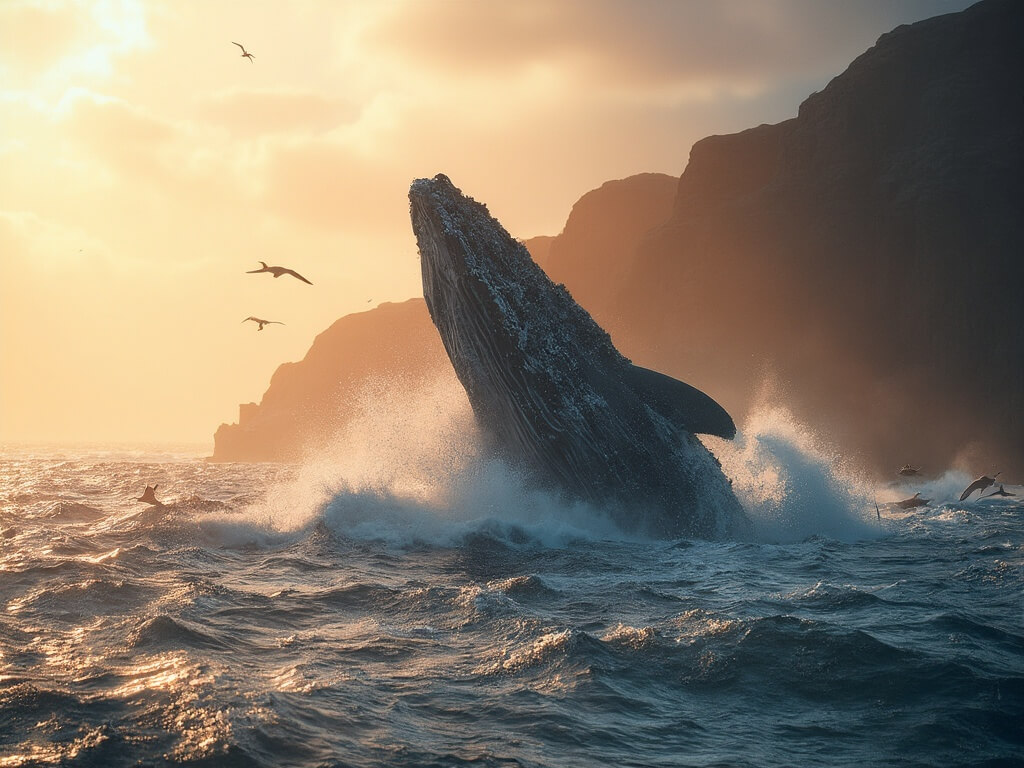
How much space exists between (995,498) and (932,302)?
26153mm

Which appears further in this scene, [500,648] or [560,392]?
[560,392]

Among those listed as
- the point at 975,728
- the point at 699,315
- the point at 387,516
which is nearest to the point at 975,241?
the point at 699,315

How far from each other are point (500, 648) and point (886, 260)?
5407 cm

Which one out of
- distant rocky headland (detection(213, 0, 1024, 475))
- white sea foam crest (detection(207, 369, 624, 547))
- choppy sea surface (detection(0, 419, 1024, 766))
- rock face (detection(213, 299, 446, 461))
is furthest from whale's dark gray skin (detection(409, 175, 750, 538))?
rock face (detection(213, 299, 446, 461))

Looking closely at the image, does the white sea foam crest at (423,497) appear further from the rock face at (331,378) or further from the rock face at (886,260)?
the rock face at (331,378)

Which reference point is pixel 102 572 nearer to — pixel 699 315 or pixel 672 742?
pixel 672 742

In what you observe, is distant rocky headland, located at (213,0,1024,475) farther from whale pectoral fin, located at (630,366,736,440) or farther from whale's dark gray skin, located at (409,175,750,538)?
whale's dark gray skin, located at (409,175,750,538)

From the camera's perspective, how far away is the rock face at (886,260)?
49.4m

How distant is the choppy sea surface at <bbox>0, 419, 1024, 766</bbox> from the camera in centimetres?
599

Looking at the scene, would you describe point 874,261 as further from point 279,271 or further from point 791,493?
point 279,271

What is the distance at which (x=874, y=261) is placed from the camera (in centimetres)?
5522

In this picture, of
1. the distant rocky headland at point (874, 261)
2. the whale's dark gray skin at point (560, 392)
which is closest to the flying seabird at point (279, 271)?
the whale's dark gray skin at point (560, 392)

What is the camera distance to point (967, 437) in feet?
156

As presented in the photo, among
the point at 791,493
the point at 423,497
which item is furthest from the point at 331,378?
the point at 791,493
